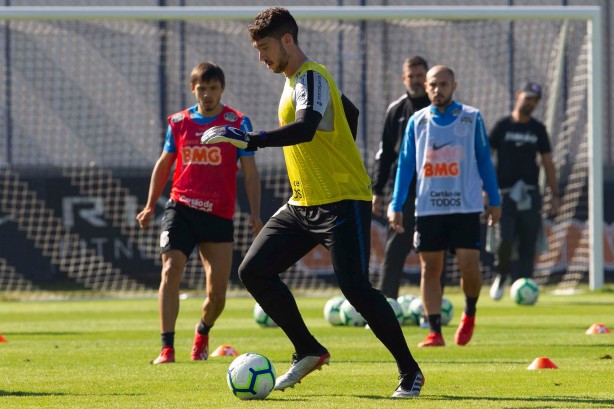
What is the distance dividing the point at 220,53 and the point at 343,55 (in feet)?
6.96

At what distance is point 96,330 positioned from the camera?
40.2 ft

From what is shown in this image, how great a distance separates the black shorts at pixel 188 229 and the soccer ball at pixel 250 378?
2354 millimetres

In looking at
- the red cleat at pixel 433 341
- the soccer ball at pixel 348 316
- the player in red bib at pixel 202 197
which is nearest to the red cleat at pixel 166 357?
the player in red bib at pixel 202 197

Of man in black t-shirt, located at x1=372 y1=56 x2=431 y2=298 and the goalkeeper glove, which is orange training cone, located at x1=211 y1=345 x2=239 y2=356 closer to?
man in black t-shirt, located at x1=372 y1=56 x2=431 y2=298

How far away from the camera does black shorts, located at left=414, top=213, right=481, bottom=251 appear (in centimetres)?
941

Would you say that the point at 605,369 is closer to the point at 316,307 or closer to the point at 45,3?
the point at 316,307

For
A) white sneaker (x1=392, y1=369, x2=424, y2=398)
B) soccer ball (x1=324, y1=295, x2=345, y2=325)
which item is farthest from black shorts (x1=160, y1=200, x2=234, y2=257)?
soccer ball (x1=324, y1=295, x2=345, y2=325)

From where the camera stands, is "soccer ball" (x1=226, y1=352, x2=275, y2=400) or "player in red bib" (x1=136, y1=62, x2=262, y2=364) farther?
"player in red bib" (x1=136, y1=62, x2=262, y2=364)

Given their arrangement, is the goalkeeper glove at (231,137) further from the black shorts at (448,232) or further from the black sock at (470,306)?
the black sock at (470,306)

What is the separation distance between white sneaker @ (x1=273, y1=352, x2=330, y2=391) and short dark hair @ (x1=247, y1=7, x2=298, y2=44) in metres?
1.72

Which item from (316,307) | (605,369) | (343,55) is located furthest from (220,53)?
(605,369)

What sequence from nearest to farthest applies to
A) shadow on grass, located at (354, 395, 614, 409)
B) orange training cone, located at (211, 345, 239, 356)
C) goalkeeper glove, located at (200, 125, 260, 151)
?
goalkeeper glove, located at (200, 125, 260, 151)
shadow on grass, located at (354, 395, 614, 409)
orange training cone, located at (211, 345, 239, 356)

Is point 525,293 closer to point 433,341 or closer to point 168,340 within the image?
point 433,341

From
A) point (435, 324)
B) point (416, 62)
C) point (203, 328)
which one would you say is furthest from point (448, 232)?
point (416, 62)
